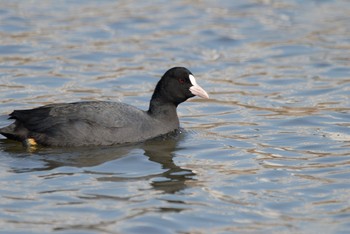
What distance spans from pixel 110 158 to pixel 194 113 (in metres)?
2.57

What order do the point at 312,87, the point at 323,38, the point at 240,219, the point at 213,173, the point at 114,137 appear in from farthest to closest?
1. the point at 323,38
2. the point at 312,87
3. the point at 114,137
4. the point at 213,173
5. the point at 240,219

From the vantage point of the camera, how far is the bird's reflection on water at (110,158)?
8344 mm

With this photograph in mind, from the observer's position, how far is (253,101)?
463 inches

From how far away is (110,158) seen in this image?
9.03 m

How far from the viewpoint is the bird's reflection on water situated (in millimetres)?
8344

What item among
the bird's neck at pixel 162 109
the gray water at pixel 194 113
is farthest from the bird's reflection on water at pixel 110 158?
the bird's neck at pixel 162 109

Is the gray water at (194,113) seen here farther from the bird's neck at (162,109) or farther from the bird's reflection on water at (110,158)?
the bird's neck at (162,109)

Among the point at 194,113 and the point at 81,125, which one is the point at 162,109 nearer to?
the point at 81,125

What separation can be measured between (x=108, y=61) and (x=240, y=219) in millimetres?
7074

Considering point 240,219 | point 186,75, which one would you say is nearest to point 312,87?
point 186,75

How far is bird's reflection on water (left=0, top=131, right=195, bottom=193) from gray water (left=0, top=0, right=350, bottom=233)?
2 cm

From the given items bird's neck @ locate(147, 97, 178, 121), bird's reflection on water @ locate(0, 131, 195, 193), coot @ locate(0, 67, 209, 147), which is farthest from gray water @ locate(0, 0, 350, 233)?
bird's neck @ locate(147, 97, 178, 121)

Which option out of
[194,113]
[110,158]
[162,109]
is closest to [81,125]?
[110,158]

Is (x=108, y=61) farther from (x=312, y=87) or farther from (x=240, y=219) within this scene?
(x=240, y=219)
